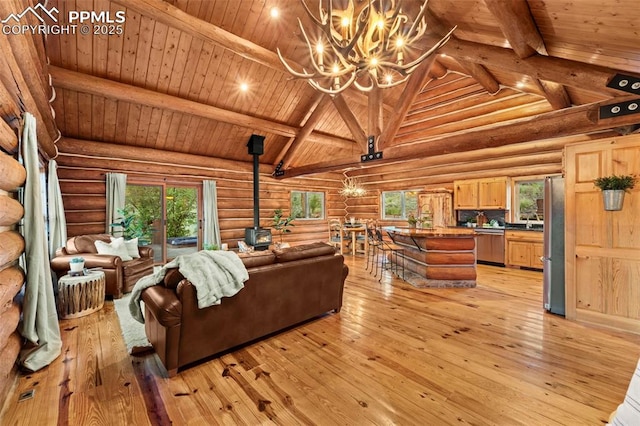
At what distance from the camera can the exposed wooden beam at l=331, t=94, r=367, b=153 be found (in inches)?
243

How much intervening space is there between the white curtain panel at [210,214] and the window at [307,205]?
297 centimetres

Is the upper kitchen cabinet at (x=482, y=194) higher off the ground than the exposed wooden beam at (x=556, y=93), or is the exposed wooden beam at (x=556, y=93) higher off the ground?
the exposed wooden beam at (x=556, y=93)

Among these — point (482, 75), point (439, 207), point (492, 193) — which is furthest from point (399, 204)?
point (482, 75)

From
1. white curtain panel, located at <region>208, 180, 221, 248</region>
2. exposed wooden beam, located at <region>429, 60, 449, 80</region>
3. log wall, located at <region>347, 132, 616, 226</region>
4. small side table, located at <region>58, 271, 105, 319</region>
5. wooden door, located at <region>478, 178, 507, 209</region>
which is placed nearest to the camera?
small side table, located at <region>58, 271, 105, 319</region>

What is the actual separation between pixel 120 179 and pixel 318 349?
19.6 feet

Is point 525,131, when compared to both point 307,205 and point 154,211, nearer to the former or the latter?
point 307,205

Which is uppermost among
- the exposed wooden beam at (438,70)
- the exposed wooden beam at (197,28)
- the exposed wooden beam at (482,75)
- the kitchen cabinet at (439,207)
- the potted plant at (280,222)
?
the exposed wooden beam at (438,70)

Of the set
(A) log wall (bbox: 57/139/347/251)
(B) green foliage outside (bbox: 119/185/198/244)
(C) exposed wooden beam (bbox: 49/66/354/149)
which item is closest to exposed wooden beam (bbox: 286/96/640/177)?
(C) exposed wooden beam (bbox: 49/66/354/149)

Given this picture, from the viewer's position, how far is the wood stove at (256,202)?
7.33m

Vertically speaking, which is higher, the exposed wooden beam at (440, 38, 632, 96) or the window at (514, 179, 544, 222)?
the exposed wooden beam at (440, 38, 632, 96)

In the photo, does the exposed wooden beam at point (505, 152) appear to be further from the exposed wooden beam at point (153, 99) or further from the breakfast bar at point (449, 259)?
the exposed wooden beam at point (153, 99)

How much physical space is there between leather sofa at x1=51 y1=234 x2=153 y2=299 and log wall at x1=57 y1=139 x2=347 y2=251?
1332 millimetres

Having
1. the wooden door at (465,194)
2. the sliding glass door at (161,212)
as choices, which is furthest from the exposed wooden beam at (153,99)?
the wooden door at (465,194)

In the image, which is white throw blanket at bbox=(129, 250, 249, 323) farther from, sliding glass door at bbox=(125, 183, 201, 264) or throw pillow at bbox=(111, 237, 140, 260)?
sliding glass door at bbox=(125, 183, 201, 264)
